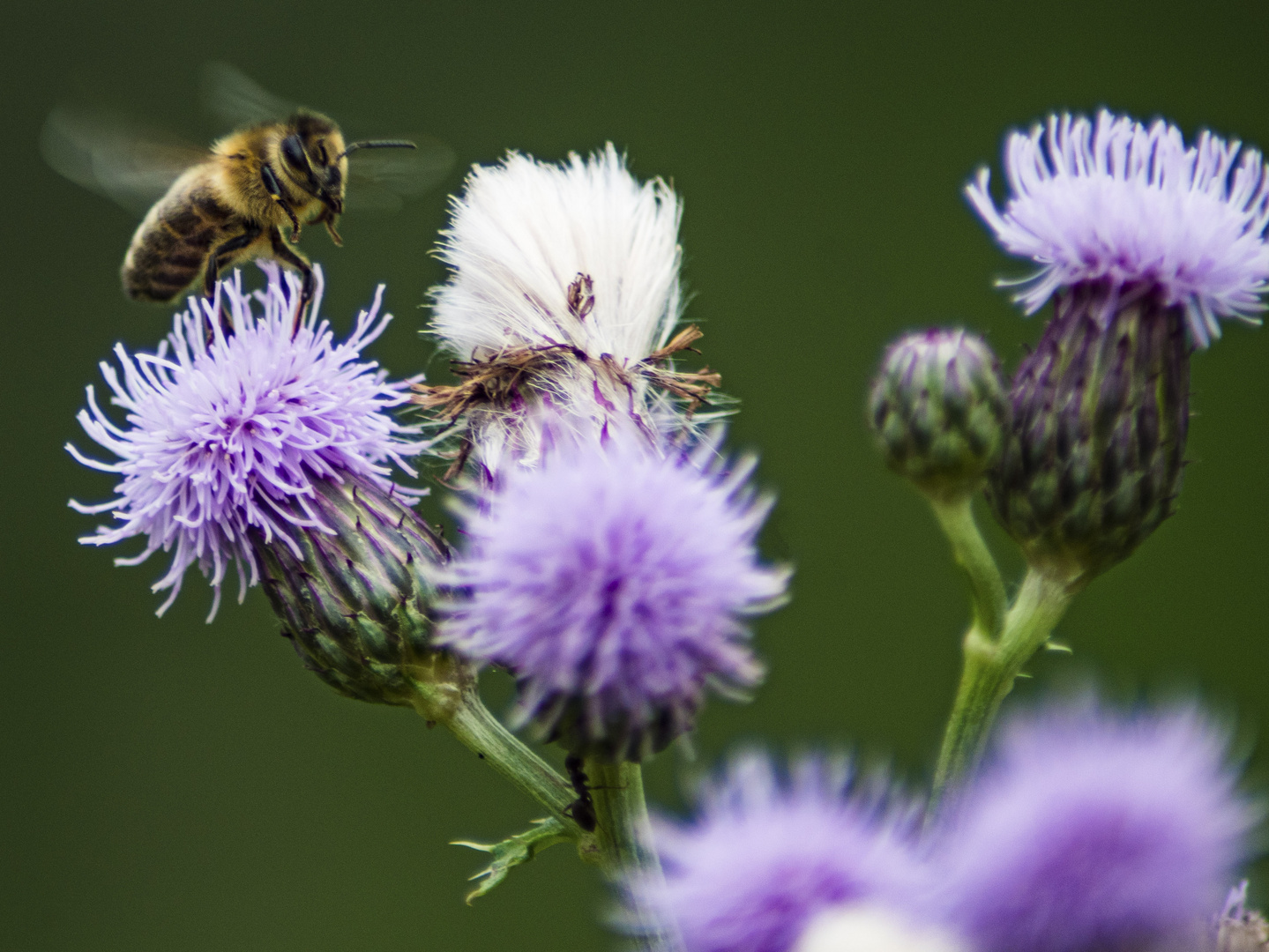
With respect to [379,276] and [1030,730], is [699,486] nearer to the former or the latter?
[1030,730]

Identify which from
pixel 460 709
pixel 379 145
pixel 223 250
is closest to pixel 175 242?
pixel 223 250

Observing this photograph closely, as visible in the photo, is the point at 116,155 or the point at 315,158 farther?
the point at 116,155

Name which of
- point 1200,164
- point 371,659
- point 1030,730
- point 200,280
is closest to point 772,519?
point 371,659

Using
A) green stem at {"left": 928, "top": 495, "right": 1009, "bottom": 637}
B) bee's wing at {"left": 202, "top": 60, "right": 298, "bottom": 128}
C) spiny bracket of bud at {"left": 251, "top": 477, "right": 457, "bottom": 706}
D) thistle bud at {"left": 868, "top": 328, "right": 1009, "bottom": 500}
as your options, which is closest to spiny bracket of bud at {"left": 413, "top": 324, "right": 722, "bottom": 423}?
spiny bracket of bud at {"left": 251, "top": 477, "right": 457, "bottom": 706}

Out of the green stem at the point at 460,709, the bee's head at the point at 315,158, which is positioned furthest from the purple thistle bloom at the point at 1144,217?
the bee's head at the point at 315,158

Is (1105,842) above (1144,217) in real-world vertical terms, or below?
below

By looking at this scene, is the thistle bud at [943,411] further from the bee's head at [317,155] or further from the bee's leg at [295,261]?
the bee's head at [317,155]

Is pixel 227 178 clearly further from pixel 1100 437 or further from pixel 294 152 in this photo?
pixel 1100 437
